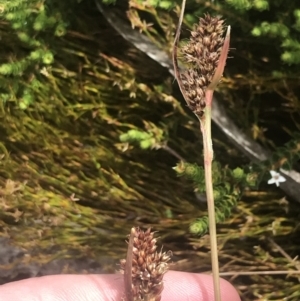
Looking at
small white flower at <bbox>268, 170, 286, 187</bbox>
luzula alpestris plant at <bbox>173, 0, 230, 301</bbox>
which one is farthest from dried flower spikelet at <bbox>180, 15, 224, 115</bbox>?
small white flower at <bbox>268, 170, 286, 187</bbox>

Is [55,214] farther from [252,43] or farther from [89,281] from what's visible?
[252,43]

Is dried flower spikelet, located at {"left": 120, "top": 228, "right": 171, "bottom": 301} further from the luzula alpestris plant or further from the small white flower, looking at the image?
the small white flower

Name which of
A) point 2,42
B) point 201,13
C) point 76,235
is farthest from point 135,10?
point 76,235

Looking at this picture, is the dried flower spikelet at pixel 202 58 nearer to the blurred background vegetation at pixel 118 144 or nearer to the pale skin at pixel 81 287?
the blurred background vegetation at pixel 118 144

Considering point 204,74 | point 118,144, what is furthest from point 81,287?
point 204,74

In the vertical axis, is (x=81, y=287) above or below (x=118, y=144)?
below

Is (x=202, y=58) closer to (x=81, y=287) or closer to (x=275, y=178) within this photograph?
(x=275, y=178)
